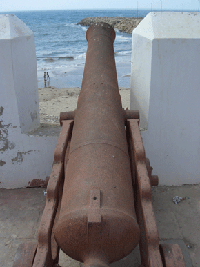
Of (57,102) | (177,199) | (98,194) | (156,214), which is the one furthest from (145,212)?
(57,102)

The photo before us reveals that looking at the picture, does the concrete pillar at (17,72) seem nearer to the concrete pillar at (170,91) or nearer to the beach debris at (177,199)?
the concrete pillar at (170,91)

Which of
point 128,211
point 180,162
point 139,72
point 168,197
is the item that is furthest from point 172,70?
point 128,211

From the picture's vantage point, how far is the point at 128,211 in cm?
182

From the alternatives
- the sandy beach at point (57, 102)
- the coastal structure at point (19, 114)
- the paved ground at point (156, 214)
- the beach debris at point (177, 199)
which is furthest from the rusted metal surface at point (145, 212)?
the sandy beach at point (57, 102)

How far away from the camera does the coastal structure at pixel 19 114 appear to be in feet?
11.9

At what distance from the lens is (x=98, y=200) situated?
173cm

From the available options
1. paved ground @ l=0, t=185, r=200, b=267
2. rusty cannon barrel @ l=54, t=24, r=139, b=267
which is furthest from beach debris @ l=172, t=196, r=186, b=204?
rusty cannon barrel @ l=54, t=24, r=139, b=267

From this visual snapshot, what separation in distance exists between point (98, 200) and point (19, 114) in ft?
8.15

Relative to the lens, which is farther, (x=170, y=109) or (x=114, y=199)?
(x=170, y=109)

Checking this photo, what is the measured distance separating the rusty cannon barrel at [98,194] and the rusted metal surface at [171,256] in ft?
1.04

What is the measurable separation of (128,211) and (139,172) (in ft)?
2.08

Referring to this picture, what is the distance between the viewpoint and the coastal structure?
3.61 m

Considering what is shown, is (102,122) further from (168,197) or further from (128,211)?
(168,197)

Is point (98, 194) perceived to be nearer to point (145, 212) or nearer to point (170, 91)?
point (145, 212)
